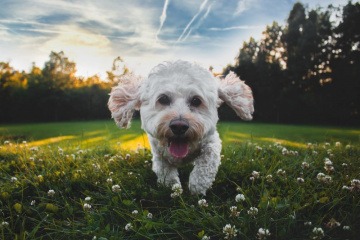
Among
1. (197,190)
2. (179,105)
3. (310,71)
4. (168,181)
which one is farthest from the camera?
(310,71)

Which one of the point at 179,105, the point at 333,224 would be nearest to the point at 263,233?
the point at 333,224

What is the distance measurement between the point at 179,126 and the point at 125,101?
139 cm

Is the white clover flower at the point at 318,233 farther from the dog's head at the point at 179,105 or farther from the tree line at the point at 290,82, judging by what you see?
the tree line at the point at 290,82

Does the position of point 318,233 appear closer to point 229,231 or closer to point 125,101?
point 229,231

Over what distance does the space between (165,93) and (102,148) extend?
10.6 feet

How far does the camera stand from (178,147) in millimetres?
3824

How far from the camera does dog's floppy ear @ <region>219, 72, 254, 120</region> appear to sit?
473 cm

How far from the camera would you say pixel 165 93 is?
396cm

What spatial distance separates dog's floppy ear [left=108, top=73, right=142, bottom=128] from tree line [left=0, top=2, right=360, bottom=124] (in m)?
27.8

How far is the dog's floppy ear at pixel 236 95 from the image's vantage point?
4725mm

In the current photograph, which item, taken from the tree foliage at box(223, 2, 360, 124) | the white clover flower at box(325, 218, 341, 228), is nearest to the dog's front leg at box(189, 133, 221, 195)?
the white clover flower at box(325, 218, 341, 228)

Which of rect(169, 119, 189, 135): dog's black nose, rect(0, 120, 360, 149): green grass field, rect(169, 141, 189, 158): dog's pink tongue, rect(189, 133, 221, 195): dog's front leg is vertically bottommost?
rect(0, 120, 360, 149): green grass field

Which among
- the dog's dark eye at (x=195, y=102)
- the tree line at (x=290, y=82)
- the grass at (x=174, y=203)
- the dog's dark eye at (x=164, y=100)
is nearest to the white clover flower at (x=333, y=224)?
the grass at (x=174, y=203)

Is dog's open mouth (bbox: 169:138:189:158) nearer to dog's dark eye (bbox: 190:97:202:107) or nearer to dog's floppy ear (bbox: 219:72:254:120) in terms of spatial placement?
dog's dark eye (bbox: 190:97:202:107)
